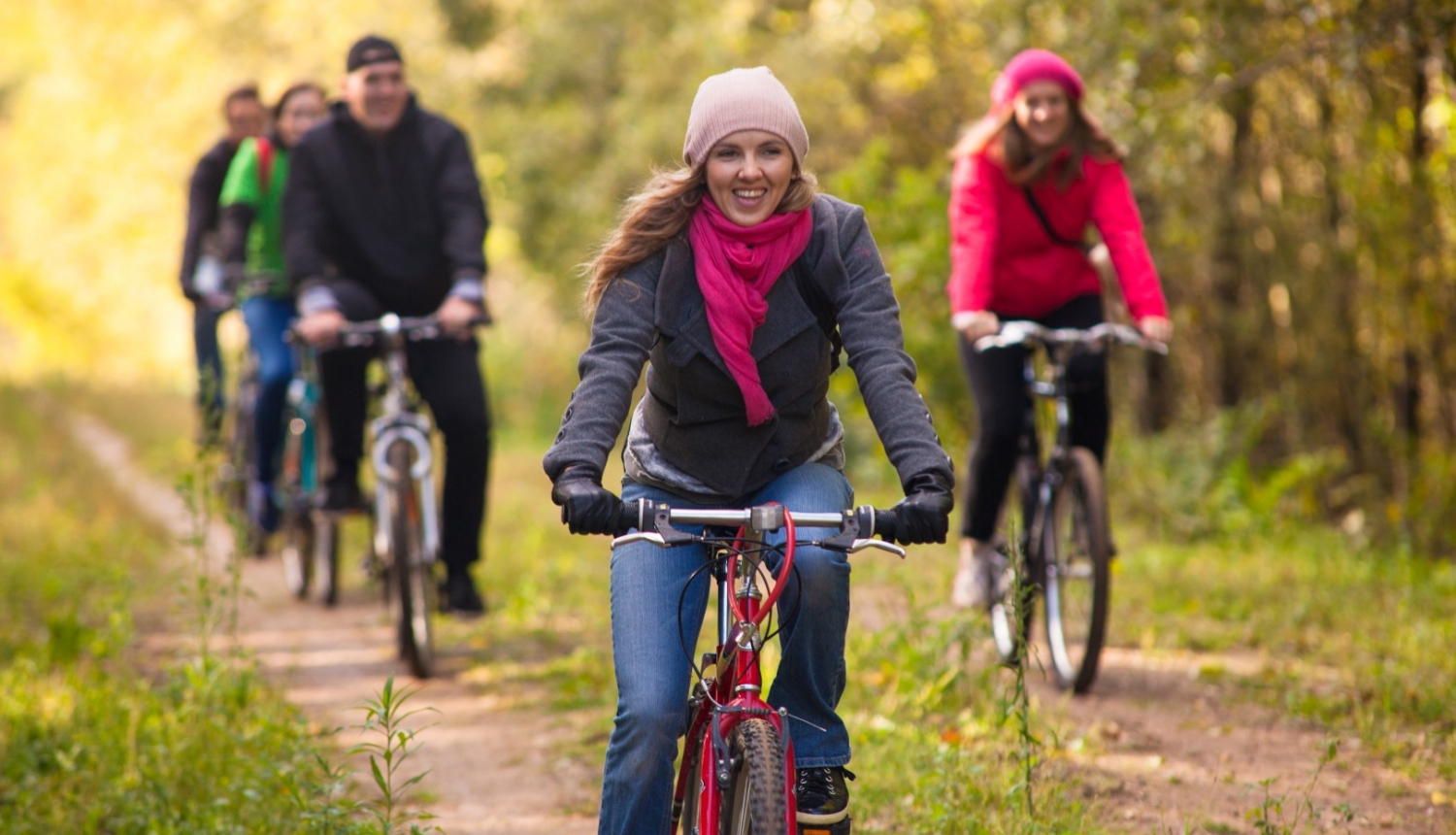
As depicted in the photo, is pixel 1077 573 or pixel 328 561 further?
pixel 328 561

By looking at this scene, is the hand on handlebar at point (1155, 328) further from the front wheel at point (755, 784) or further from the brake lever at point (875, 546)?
the front wheel at point (755, 784)

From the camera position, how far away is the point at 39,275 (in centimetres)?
4303

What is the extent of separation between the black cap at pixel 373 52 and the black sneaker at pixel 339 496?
76.0 inches

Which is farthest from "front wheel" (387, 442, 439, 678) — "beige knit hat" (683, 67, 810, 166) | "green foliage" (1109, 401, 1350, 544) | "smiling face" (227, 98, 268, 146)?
"green foliage" (1109, 401, 1350, 544)

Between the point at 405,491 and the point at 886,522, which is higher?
the point at 405,491

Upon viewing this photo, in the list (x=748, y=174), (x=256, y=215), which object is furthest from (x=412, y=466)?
(x=748, y=174)

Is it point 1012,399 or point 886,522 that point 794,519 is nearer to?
point 886,522

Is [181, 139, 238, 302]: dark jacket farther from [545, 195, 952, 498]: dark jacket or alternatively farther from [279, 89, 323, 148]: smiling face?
[545, 195, 952, 498]: dark jacket

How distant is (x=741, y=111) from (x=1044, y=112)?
7.96ft

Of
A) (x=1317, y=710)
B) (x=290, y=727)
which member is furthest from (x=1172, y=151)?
(x=290, y=727)

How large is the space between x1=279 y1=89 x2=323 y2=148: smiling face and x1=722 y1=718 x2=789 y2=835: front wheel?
6.05 m

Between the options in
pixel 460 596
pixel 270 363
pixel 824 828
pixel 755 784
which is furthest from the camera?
pixel 270 363

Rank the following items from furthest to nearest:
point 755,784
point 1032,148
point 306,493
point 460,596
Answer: point 306,493 < point 460,596 < point 1032,148 < point 755,784

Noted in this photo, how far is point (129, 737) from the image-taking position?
462cm
